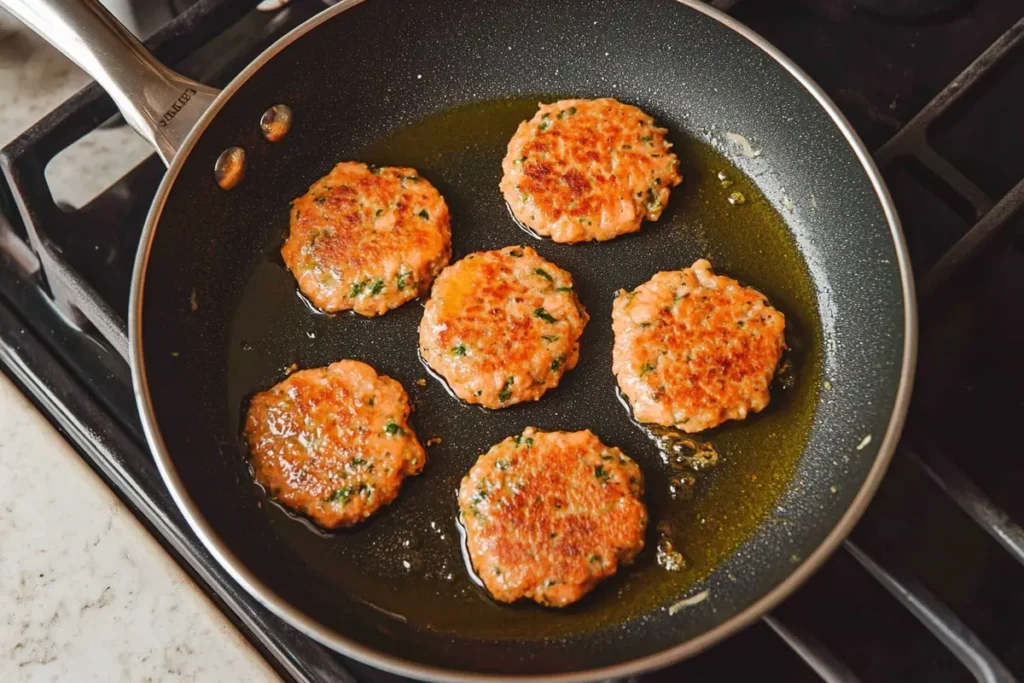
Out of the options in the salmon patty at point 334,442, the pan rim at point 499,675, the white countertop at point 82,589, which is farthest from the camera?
the salmon patty at point 334,442

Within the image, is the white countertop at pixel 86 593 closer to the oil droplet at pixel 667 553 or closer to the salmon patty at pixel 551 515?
the salmon patty at pixel 551 515

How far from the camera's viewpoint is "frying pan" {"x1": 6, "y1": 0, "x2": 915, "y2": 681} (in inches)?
48.8

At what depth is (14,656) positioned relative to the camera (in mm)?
1198

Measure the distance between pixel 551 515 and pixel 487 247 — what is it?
1.58 feet

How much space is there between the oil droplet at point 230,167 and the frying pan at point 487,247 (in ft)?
0.05

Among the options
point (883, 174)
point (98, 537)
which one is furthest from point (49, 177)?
point (883, 174)

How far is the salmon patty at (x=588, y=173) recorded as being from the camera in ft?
4.75

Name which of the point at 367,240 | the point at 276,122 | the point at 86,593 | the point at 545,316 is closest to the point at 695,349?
the point at 545,316

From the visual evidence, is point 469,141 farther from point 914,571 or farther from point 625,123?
point 914,571

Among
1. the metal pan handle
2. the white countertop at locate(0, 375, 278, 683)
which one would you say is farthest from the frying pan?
the white countertop at locate(0, 375, 278, 683)

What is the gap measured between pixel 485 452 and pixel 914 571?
2.14 feet

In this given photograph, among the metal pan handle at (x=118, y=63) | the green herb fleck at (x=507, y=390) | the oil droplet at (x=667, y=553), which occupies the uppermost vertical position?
the metal pan handle at (x=118, y=63)

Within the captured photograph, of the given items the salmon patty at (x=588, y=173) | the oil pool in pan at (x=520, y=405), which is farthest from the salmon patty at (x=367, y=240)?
the salmon patty at (x=588, y=173)

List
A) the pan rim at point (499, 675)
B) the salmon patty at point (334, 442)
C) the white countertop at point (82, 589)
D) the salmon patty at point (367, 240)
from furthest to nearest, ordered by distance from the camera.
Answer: the salmon patty at point (367, 240), the salmon patty at point (334, 442), the white countertop at point (82, 589), the pan rim at point (499, 675)
